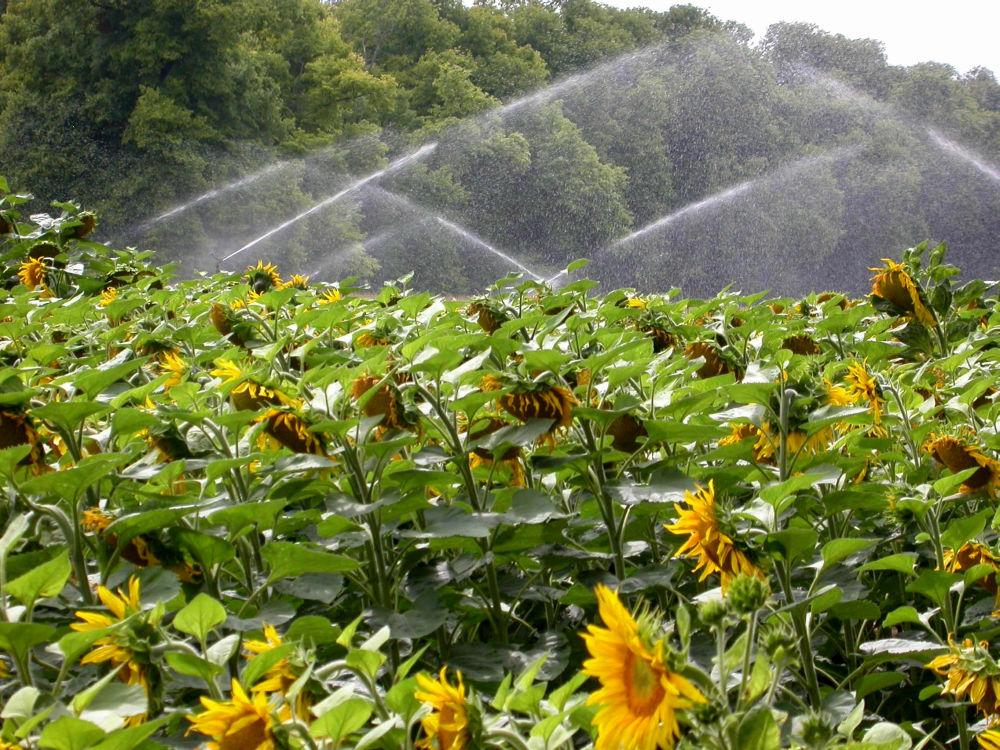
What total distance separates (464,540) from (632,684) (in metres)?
0.72

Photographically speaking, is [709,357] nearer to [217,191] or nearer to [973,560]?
[973,560]

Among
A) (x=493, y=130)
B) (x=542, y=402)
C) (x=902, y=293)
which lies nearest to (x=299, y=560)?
(x=542, y=402)

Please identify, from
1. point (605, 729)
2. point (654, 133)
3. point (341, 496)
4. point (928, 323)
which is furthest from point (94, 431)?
point (654, 133)

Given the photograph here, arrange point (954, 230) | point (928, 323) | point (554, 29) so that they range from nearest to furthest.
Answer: point (928, 323), point (954, 230), point (554, 29)

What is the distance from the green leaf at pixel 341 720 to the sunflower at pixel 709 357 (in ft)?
3.86

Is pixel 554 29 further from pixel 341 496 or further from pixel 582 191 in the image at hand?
pixel 341 496

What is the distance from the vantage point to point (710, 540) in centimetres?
107

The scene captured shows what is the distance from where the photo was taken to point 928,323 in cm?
256

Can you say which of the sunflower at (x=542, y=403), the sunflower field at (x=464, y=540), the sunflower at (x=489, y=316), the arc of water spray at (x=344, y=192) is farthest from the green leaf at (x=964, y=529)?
the arc of water spray at (x=344, y=192)

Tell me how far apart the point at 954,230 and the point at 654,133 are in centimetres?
837

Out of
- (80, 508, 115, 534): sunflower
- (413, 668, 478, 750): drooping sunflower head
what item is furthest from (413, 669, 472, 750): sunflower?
(80, 508, 115, 534): sunflower

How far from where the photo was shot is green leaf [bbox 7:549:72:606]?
3.17ft

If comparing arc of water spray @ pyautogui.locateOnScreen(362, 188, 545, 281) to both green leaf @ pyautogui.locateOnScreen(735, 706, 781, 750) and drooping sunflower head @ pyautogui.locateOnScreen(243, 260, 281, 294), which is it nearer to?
drooping sunflower head @ pyautogui.locateOnScreen(243, 260, 281, 294)

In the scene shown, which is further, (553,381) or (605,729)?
(553,381)
